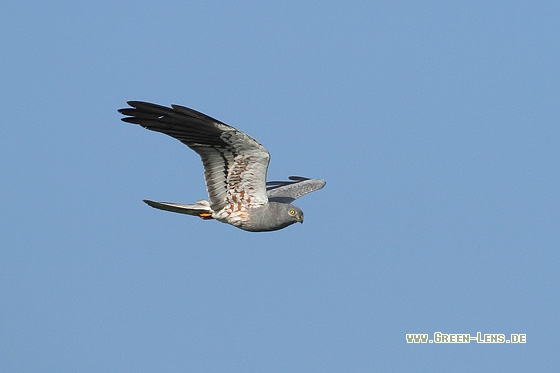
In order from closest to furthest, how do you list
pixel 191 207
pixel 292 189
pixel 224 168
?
pixel 224 168
pixel 191 207
pixel 292 189

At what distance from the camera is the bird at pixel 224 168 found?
16.5m

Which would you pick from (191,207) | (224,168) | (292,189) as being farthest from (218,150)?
(292,189)

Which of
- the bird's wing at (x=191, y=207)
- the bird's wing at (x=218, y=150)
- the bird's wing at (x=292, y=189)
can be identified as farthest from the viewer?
the bird's wing at (x=292, y=189)

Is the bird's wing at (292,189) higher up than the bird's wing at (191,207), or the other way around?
the bird's wing at (292,189)

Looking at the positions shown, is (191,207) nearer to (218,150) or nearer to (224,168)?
(224,168)

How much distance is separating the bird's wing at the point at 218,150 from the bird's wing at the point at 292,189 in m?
2.76

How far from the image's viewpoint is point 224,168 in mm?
17672

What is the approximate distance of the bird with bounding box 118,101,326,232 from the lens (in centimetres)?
1645

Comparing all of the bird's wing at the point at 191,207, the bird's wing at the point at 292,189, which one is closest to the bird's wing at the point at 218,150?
the bird's wing at the point at 191,207

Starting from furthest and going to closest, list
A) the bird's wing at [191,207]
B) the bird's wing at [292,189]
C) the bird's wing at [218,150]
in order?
the bird's wing at [292,189]
the bird's wing at [191,207]
the bird's wing at [218,150]

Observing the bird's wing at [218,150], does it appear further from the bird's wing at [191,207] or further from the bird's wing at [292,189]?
the bird's wing at [292,189]

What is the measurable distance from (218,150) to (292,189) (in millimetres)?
5340

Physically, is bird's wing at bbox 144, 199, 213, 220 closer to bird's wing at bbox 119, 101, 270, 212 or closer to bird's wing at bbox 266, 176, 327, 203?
bird's wing at bbox 119, 101, 270, 212

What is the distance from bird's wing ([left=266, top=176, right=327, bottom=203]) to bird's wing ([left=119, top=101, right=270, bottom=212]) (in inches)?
109
